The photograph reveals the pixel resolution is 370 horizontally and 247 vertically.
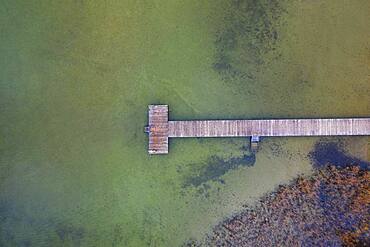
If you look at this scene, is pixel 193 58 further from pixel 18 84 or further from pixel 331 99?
pixel 18 84

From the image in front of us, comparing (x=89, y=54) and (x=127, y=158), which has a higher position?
(x=89, y=54)

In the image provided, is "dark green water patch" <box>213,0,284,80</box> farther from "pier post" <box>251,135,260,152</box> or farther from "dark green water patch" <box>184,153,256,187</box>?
"dark green water patch" <box>184,153,256,187</box>

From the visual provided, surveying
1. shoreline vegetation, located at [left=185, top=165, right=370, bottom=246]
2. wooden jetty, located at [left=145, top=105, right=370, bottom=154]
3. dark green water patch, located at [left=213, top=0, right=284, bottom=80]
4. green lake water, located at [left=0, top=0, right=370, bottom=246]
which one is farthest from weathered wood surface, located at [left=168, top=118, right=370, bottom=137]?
dark green water patch, located at [left=213, top=0, right=284, bottom=80]

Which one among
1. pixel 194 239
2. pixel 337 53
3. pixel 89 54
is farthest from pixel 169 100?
pixel 337 53

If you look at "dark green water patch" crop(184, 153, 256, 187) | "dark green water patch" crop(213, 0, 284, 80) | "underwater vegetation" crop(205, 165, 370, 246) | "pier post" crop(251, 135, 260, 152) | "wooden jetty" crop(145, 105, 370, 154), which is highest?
"dark green water patch" crop(213, 0, 284, 80)

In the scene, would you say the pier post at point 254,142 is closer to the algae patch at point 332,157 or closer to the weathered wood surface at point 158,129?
the algae patch at point 332,157

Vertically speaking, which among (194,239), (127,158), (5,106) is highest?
(5,106)

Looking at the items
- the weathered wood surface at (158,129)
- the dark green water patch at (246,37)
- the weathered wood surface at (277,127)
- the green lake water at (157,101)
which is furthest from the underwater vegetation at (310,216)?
the dark green water patch at (246,37)

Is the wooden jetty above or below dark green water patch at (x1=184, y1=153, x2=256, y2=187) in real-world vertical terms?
above
